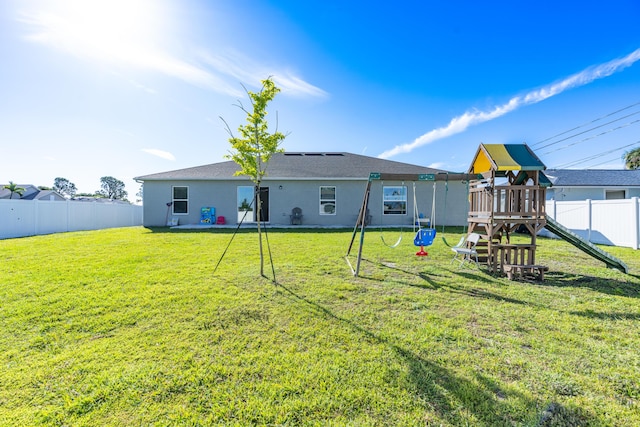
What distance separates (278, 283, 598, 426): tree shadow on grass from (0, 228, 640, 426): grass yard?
1cm

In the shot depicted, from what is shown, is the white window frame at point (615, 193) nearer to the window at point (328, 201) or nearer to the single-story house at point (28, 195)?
the window at point (328, 201)

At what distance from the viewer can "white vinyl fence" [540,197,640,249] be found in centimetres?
812

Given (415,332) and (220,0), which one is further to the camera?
(220,0)

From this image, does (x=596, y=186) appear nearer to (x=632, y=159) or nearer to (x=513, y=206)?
(x=513, y=206)

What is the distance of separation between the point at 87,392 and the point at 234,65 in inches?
336

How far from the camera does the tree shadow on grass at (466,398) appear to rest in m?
1.77

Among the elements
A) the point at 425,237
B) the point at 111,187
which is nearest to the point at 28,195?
the point at 425,237

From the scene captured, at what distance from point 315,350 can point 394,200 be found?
1301cm

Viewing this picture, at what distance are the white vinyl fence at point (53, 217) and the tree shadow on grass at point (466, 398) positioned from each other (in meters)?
16.2

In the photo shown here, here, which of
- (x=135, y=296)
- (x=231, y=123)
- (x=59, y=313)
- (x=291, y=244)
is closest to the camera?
(x=59, y=313)

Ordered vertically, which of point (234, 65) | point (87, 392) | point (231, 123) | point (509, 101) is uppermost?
point (509, 101)

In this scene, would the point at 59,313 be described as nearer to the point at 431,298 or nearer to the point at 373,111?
the point at 431,298

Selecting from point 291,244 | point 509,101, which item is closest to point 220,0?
point 291,244

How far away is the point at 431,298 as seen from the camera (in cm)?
410
